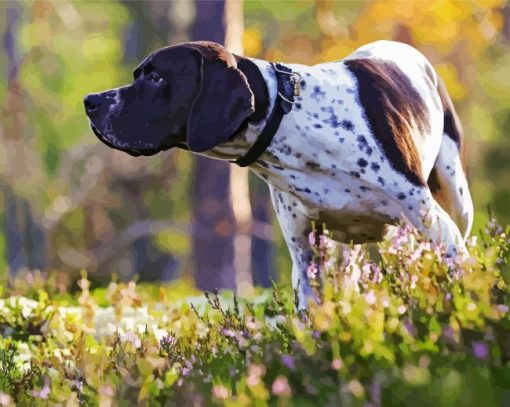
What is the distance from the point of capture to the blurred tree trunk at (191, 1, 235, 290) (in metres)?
12.4

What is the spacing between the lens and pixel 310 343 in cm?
414

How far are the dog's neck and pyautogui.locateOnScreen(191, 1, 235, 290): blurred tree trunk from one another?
266 inches

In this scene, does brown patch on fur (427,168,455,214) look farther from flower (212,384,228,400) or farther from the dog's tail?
flower (212,384,228,400)

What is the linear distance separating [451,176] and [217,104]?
192cm

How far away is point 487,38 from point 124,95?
12207 millimetres

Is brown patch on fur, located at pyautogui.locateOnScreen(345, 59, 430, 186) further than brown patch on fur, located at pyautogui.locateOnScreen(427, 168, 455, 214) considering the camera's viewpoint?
No

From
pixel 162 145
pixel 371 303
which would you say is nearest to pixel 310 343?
pixel 371 303

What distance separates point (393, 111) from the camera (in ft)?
19.2

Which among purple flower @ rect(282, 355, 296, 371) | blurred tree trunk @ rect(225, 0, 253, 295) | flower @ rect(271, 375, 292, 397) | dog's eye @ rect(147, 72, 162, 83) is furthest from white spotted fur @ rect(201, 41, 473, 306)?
blurred tree trunk @ rect(225, 0, 253, 295)

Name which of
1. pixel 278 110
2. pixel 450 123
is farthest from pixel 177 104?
pixel 450 123

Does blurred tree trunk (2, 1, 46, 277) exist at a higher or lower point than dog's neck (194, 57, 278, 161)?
lower

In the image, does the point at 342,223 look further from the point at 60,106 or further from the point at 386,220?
the point at 60,106

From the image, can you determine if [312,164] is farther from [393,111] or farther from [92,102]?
[92,102]

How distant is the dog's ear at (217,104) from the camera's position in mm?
5383
